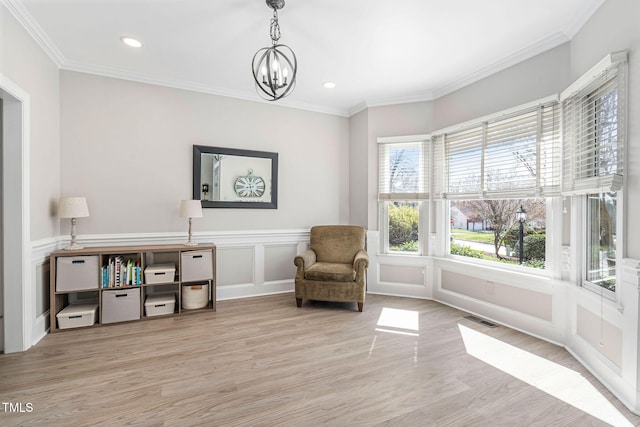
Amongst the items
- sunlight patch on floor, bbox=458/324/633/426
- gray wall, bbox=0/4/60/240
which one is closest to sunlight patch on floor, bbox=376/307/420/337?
sunlight patch on floor, bbox=458/324/633/426

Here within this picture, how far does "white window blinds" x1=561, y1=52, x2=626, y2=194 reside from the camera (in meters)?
2.06

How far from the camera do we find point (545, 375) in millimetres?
2254

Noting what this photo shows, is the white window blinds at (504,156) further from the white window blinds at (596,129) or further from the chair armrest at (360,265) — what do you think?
the chair armrest at (360,265)

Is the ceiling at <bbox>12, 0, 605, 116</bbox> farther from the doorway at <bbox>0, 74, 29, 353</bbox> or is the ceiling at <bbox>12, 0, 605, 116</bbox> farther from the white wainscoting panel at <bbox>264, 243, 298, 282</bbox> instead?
the white wainscoting panel at <bbox>264, 243, 298, 282</bbox>

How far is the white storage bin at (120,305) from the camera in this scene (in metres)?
3.13

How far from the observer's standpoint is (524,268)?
3113 mm

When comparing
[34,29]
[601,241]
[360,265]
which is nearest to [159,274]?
[360,265]

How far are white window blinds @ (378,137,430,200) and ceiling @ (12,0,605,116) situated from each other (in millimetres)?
807

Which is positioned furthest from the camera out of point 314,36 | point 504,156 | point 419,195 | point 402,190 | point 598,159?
point 402,190

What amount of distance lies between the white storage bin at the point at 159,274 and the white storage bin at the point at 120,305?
16 centimetres

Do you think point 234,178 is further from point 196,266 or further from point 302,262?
point 302,262

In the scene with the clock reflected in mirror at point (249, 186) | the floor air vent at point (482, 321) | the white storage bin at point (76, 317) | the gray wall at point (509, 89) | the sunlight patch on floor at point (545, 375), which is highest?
the gray wall at point (509, 89)

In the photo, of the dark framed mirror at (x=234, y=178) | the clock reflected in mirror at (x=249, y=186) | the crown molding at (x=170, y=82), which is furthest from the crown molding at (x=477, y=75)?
the clock reflected in mirror at (x=249, y=186)

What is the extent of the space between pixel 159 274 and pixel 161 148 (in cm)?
152
